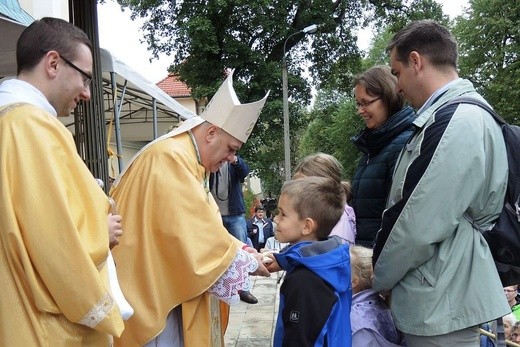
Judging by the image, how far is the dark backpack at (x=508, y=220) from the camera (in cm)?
198

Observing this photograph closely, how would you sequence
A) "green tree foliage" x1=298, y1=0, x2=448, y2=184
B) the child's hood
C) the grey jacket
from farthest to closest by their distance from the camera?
"green tree foliage" x1=298, y1=0, x2=448, y2=184 < the child's hood < the grey jacket

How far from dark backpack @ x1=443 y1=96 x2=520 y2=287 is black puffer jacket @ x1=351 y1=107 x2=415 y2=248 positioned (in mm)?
811

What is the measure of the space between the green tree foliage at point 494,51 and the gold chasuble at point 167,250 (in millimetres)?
21795

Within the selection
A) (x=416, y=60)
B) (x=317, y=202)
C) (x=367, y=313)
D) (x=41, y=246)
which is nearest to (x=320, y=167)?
(x=317, y=202)

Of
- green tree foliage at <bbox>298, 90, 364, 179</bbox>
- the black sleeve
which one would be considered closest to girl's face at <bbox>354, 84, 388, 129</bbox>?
the black sleeve

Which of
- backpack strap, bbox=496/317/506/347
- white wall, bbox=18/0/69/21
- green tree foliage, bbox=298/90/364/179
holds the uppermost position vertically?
white wall, bbox=18/0/69/21

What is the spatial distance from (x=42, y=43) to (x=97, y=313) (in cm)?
92

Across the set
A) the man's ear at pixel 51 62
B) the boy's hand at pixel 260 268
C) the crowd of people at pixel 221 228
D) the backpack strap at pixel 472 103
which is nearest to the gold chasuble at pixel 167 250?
the crowd of people at pixel 221 228

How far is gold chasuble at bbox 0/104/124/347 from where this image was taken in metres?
1.58

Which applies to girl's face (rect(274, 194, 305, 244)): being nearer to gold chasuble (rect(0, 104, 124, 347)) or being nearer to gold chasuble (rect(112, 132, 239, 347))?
gold chasuble (rect(112, 132, 239, 347))

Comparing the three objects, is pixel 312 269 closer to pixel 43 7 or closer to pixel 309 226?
pixel 309 226

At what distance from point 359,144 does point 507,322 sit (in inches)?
58.5

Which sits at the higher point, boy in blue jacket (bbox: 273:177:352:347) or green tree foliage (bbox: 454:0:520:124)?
green tree foliage (bbox: 454:0:520:124)

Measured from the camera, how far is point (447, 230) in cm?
194
